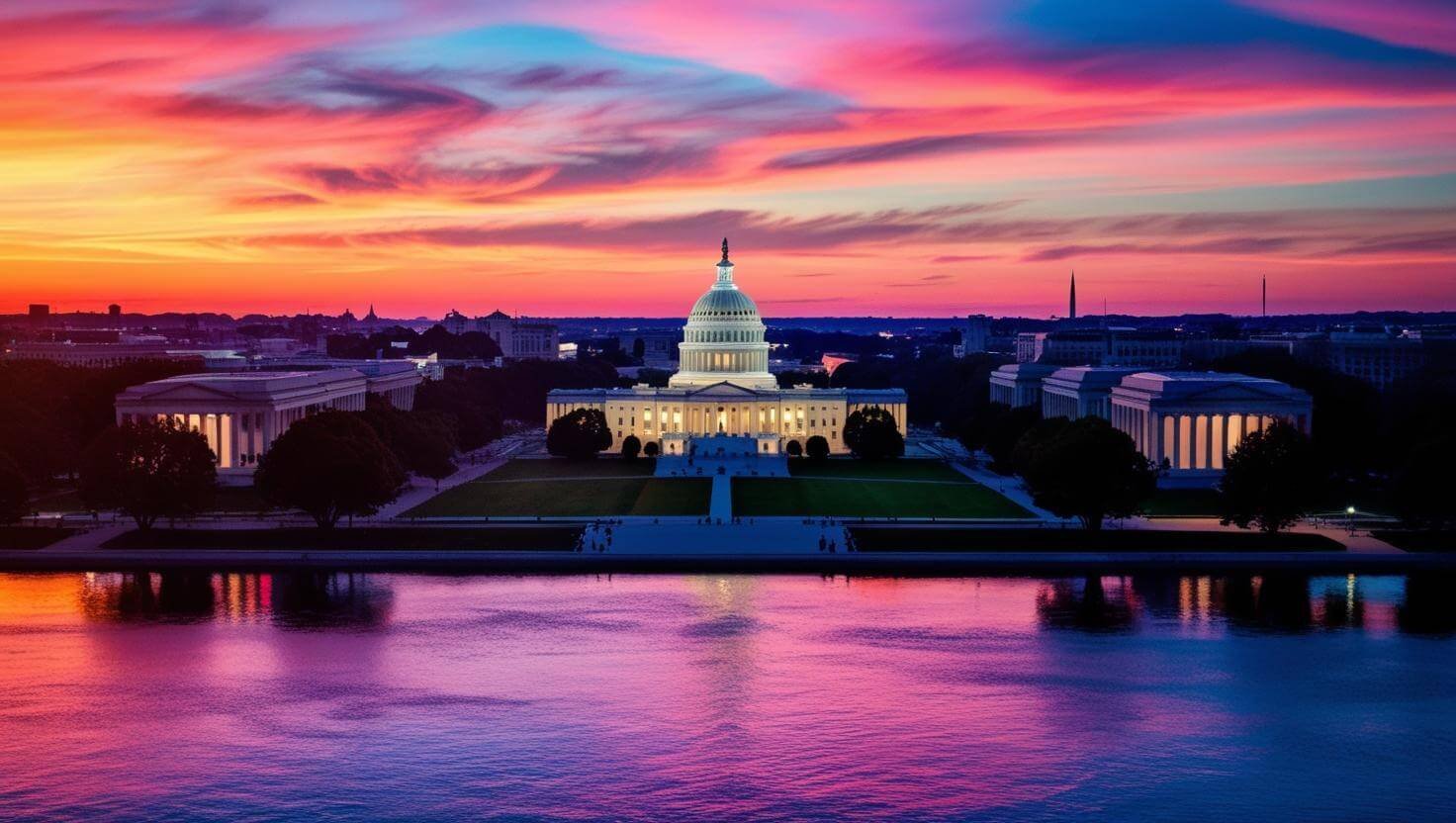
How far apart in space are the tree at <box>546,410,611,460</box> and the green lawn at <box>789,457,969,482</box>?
15225 mm

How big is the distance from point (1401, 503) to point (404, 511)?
161ft

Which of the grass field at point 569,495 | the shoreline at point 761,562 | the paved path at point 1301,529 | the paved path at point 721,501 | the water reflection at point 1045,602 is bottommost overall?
the water reflection at point 1045,602

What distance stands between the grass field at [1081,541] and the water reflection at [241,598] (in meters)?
22.9

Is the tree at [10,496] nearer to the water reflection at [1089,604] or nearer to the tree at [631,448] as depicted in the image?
the water reflection at [1089,604]

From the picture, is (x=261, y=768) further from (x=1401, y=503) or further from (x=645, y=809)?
(x=1401, y=503)

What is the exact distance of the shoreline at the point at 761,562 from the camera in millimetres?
74750

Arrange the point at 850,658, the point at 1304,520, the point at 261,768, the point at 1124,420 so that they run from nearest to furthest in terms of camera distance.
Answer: the point at 261,768
the point at 850,658
the point at 1304,520
the point at 1124,420

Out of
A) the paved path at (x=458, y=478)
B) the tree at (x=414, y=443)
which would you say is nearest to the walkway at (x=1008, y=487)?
the paved path at (x=458, y=478)

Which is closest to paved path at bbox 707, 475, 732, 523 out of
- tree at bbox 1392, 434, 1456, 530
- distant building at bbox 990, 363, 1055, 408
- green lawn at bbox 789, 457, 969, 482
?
green lawn at bbox 789, 457, 969, 482

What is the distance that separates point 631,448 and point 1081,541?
6430cm

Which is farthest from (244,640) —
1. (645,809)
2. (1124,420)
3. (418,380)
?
(418,380)

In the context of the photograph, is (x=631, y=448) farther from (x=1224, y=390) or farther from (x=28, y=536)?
(x=28, y=536)

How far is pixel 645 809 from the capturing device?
39.6 metres

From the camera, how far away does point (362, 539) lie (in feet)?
268
